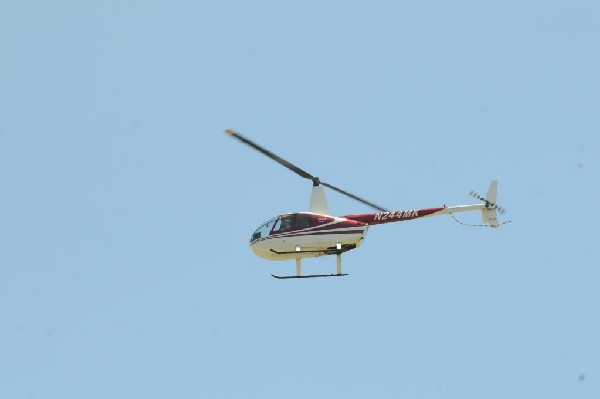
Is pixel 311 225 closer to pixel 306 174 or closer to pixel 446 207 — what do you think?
pixel 306 174

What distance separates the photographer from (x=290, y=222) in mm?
51312

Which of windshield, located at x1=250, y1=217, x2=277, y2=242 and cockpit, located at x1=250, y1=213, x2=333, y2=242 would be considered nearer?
cockpit, located at x1=250, y1=213, x2=333, y2=242

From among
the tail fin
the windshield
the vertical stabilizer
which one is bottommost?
the windshield

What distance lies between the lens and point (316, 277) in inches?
1988

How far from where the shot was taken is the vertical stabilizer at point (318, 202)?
2041 inches

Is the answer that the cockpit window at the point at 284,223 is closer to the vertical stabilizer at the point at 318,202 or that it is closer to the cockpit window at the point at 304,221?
the cockpit window at the point at 304,221

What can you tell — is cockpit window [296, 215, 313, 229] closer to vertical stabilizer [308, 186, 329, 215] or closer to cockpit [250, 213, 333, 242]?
cockpit [250, 213, 333, 242]

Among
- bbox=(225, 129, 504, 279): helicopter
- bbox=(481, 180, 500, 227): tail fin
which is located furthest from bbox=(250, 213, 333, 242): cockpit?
bbox=(481, 180, 500, 227): tail fin

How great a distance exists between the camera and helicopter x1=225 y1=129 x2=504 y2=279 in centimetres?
5066

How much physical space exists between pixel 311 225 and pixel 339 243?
1.69 m

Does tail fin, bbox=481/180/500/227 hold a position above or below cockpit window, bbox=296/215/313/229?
above

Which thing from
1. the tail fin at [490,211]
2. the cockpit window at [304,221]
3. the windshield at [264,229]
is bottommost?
the windshield at [264,229]

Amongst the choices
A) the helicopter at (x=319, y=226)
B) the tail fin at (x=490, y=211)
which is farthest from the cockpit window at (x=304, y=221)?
the tail fin at (x=490, y=211)

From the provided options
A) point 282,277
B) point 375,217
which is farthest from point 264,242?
point 375,217
